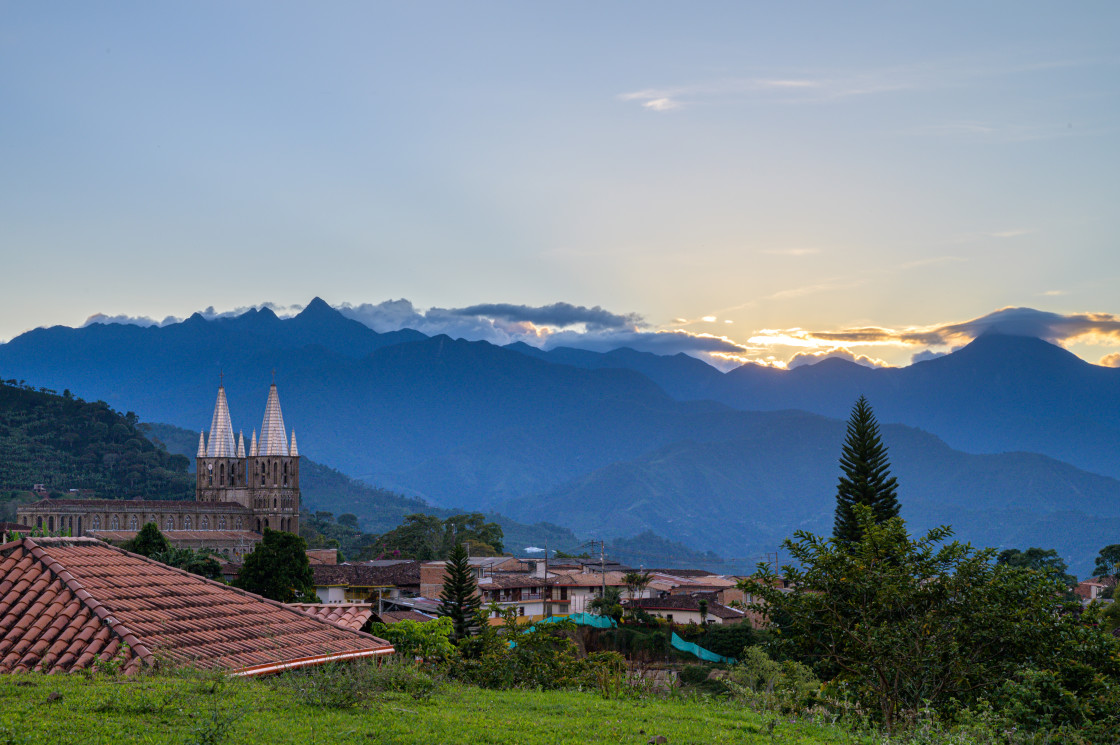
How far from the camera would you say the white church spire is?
93.6 meters

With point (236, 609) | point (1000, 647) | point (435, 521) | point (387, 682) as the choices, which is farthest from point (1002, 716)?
point (435, 521)

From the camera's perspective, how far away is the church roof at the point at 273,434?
9356 cm

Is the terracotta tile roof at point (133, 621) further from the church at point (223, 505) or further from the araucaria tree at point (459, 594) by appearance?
the church at point (223, 505)

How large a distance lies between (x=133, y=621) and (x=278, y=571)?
29367mm

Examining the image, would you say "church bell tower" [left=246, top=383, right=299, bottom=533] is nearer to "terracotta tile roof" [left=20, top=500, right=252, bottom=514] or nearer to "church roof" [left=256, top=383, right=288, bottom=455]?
"church roof" [left=256, top=383, right=288, bottom=455]

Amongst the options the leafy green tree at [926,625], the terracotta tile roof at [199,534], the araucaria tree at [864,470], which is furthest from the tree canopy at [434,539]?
the leafy green tree at [926,625]

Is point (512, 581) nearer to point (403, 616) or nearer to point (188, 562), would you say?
point (188, 562)

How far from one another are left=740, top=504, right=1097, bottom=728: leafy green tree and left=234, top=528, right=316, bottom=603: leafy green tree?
100 feet

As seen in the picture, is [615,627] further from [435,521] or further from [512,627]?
[435,521]

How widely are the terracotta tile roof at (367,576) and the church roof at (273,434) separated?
3965 cm

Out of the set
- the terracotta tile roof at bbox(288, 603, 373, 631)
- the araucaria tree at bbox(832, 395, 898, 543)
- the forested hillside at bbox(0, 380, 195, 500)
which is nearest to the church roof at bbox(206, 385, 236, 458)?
the forested hillside at bbox(0, 380, 195, 500)

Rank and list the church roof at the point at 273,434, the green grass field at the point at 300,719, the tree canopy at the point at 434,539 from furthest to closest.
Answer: the church roof at the point at 273,434
the tree canopy at the point at 434,539
the green grass field at the point at 300,719

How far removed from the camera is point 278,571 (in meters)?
38.6

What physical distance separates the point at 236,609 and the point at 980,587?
8973 mm
